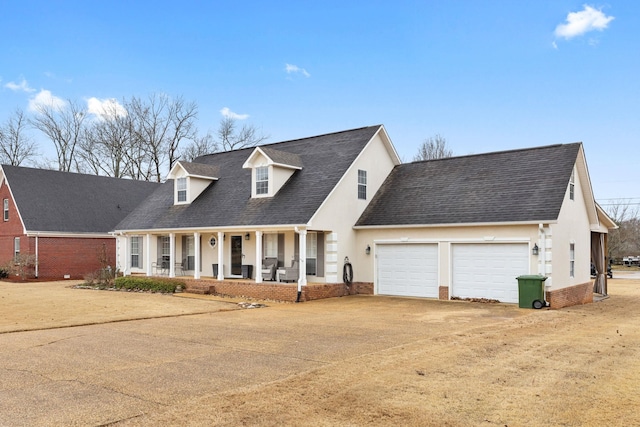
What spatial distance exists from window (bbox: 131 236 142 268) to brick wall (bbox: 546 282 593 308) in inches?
763

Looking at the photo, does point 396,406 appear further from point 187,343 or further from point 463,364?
point 187,343

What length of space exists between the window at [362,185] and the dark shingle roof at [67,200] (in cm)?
1827

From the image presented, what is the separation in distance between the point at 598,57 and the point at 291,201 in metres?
13.2

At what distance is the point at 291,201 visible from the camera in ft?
66.6

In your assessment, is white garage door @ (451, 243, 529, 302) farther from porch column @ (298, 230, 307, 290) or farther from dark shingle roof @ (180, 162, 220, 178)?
dark shingle roof @ (180, 162, 220, 178)

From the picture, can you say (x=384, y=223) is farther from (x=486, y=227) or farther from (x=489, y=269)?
(x=489, y=269)

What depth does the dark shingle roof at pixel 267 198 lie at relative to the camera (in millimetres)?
19953

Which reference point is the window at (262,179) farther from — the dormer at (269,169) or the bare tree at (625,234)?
the bare tree at (625,234)

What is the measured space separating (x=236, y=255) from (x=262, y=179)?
3.71 meters

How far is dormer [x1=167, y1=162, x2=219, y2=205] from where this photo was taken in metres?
24.9

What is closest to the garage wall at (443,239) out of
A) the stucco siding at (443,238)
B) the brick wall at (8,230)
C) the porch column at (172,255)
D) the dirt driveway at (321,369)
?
the stucco siding at (443,238)

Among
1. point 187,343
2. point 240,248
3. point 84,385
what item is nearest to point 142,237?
point 240,248

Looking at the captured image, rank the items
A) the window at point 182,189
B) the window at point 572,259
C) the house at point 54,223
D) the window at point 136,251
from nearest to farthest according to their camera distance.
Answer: the window at point 572,259
the window at point 182,189
the window at point 136,251
the house at point 54,223

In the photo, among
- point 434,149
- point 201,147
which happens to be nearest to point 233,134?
point 201,147
